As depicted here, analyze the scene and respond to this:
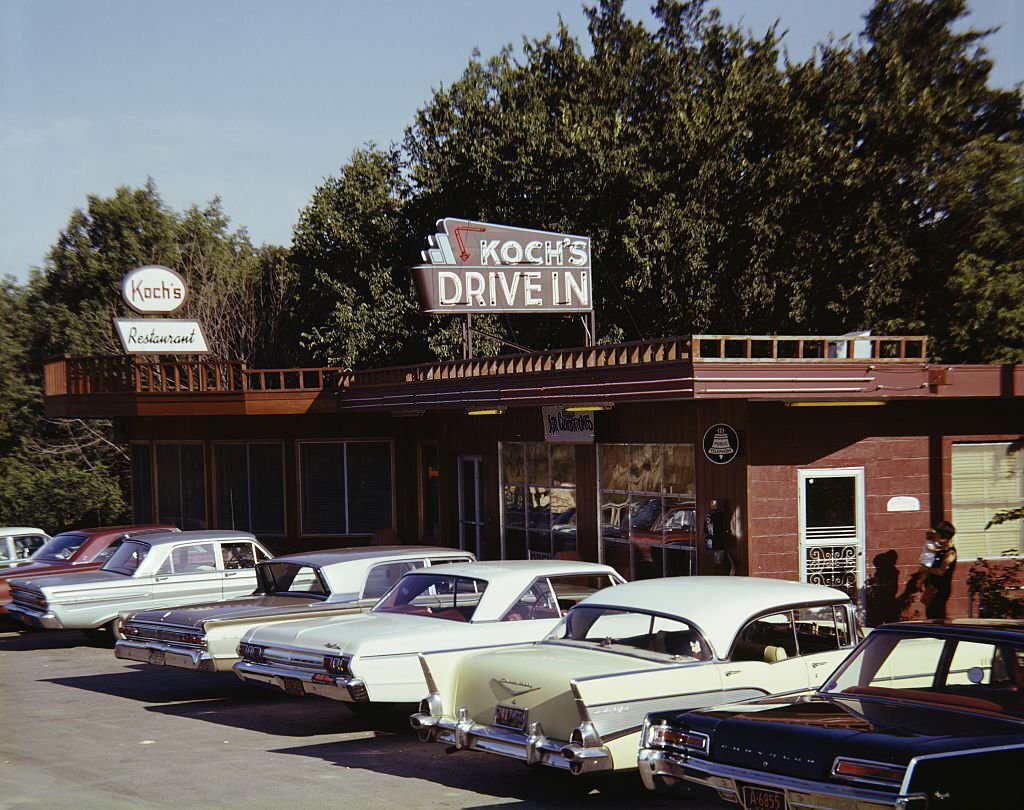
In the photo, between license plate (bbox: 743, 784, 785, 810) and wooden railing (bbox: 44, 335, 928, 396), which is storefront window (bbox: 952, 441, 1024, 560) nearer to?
wooden railing (bbox: 44, 335, 928, 396)

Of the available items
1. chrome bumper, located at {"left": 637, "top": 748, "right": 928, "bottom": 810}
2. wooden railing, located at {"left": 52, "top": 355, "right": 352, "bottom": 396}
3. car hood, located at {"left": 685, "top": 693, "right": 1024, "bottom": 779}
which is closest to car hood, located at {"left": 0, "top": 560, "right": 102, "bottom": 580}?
wooden railing, located at {"left": 52, "top": 355, "right": 352, "bottom": 396}

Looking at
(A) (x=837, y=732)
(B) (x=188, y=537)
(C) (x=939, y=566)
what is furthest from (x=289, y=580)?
(A) (x=837, y=732)

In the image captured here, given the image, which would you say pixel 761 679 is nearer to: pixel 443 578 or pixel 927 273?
pixel 443 578

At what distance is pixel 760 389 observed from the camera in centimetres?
1422

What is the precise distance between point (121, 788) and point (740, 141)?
91.3 ft

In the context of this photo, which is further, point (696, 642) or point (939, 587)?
point (939, 587)

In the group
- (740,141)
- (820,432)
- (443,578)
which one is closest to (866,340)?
(820,432)

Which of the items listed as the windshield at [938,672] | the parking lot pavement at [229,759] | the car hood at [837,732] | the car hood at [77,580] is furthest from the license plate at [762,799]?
the car hood at [77,580]

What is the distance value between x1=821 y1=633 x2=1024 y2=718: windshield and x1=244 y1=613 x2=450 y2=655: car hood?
3.89m

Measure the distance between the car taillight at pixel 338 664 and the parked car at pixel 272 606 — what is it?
6.71ft

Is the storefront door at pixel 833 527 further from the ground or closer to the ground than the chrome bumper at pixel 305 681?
further from the ground

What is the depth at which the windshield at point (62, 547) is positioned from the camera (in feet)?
57.7

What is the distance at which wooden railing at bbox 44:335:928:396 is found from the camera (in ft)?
49.5

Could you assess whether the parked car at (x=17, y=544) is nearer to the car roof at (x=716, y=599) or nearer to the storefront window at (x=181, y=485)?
the storefront window at (x=181, y=485)
